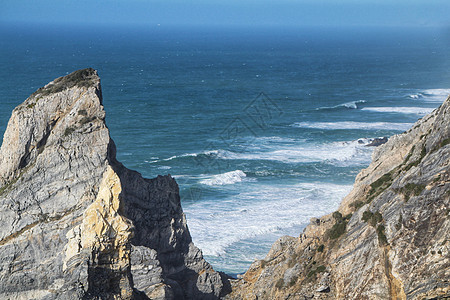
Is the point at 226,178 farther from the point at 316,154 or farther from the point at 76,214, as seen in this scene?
the point at 76,214

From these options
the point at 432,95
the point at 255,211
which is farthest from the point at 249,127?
the point at 255,211

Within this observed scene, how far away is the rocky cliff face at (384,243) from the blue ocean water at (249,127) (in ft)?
45.9

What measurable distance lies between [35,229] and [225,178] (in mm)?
41842

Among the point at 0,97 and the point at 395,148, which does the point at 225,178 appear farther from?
the point at 0,97

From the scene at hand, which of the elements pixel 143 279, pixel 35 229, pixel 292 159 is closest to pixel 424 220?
pixel 143 279

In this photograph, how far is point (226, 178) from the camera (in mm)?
62781

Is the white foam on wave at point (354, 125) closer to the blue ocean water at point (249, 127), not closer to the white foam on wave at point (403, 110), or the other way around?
the blue ocean water at point (249, 127)

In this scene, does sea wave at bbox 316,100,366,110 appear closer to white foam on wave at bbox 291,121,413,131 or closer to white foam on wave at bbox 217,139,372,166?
white foam on wave at bbox 291,121,413,131

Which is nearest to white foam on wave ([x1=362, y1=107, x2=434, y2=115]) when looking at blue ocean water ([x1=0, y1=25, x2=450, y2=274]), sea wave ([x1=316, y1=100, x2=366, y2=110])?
blue ocean water ([x1=0, y1=25, x2=450, y2=274])

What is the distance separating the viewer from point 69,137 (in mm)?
23000

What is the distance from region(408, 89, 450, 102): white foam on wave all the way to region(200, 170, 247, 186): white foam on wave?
57.0 m

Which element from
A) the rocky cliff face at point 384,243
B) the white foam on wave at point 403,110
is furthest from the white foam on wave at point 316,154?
the rocky cliff face at point 384,243

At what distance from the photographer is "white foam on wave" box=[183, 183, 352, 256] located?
46.1 metres

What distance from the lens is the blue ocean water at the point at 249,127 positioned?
2002 inches
